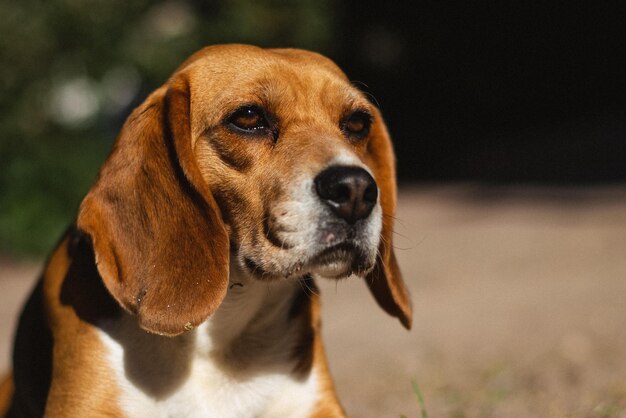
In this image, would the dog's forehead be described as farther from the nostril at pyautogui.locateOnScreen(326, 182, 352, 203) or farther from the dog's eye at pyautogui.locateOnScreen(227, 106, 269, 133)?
the nostril at pyautogui.locateOnScreen(326, 182, 352, 203)

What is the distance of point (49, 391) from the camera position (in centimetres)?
329

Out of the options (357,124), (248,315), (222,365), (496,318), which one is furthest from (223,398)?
(496,318)

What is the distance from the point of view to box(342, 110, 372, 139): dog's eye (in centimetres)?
354

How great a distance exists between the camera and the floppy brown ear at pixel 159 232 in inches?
118

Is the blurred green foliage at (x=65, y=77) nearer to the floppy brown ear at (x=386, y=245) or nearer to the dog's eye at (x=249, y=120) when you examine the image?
the floppy brown ear at (x=386, y=245)

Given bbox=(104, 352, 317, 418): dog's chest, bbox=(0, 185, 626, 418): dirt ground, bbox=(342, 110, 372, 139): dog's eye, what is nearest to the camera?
bbox=(104, 352, 317, 418): dog's chest

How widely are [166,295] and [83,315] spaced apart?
0.39 metres

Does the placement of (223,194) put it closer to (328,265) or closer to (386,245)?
(328,265)

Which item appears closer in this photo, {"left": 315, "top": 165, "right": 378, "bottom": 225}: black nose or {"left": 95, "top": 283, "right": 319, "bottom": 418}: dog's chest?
{"left": 315, "top": 165, "right": 378, "bottom": 225}: black nose

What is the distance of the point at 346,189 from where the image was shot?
2.80 meters

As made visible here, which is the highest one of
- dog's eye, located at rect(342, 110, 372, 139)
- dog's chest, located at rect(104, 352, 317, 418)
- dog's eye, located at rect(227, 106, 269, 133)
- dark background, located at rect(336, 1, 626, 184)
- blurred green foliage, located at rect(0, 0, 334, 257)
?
dog's eye, located at rect(227, 106, 269, 133)

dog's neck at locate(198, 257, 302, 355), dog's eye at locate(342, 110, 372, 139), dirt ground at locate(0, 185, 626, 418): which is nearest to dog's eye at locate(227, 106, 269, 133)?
dog's eye at locate(342, 110, 372, 139)

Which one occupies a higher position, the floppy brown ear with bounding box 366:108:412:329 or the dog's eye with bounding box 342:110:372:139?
the dog's eye with bounding box 342:110:372:139

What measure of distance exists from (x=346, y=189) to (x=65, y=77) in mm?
8786
